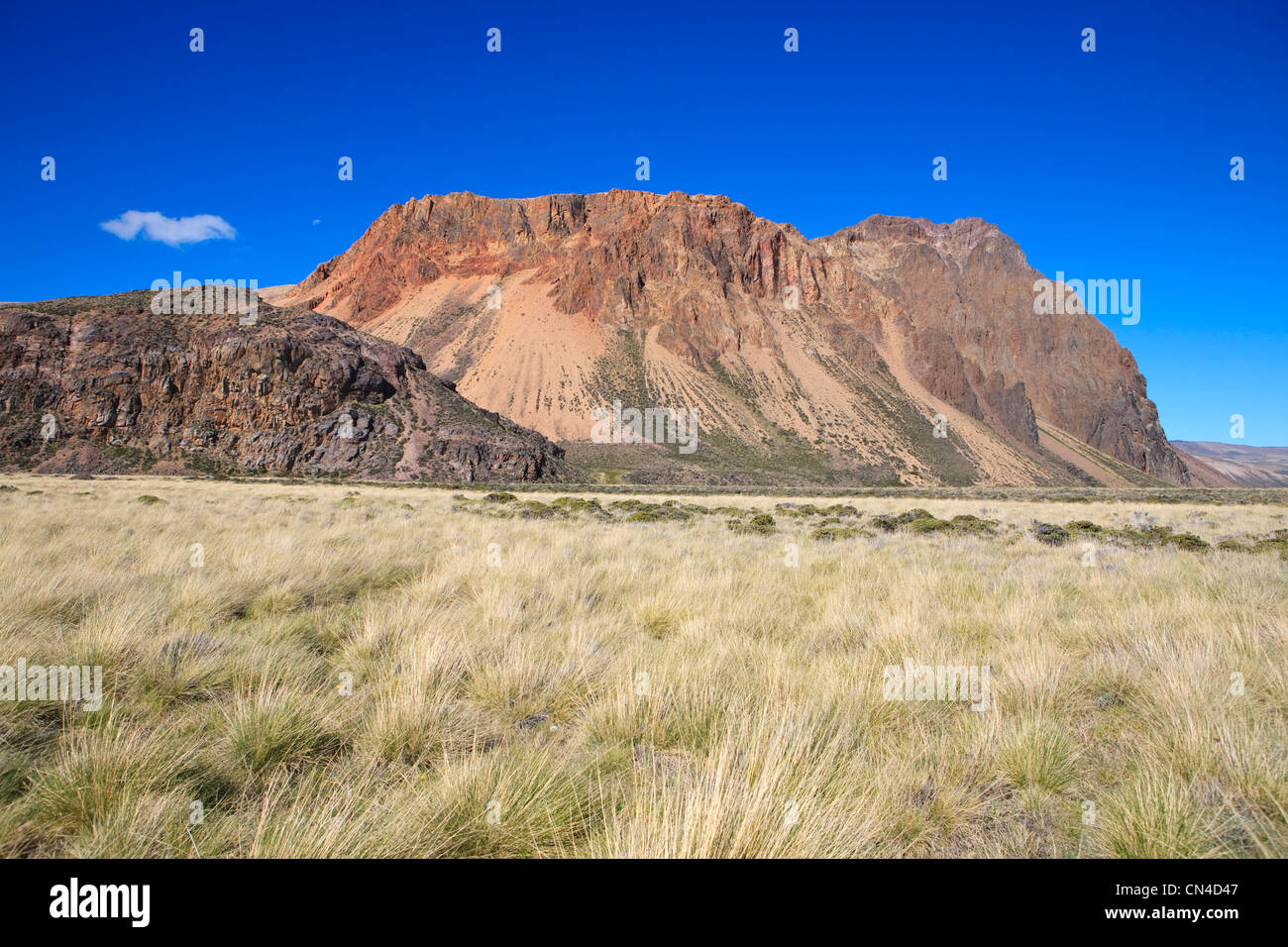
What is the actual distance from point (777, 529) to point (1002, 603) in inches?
317

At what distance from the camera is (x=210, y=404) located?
52062 mm

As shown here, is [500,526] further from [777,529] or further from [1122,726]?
[1122,726]

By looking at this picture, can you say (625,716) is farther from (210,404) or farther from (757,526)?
(210,404)

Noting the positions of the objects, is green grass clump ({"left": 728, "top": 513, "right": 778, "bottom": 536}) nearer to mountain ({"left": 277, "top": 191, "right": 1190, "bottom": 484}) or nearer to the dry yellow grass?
the dry yellow grass

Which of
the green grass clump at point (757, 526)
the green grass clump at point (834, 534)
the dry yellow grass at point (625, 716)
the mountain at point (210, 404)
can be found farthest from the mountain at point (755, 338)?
the dry yellow grass at point (625, 716)

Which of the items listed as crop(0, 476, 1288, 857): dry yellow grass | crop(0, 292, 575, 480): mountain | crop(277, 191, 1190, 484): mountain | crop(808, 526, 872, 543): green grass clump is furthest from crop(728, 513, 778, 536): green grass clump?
crop(277, 191, 1190, 484): mountain

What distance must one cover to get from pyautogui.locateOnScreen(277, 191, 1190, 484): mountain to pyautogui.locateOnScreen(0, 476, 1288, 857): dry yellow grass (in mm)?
56227

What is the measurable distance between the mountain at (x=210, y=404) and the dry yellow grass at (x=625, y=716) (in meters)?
46.0

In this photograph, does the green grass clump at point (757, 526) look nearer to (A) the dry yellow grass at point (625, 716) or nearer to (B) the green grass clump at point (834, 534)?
(B) the green grass clump at point (834, 534)

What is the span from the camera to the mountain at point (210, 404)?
48562 millimetres

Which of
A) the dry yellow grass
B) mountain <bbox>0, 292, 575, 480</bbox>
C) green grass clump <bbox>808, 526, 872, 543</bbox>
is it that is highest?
mountain <bbox>0, 292, 575, 480</bbox>

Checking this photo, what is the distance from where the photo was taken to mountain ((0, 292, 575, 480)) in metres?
48.6
